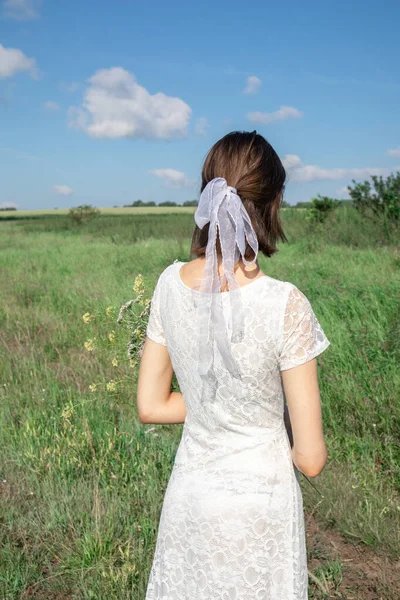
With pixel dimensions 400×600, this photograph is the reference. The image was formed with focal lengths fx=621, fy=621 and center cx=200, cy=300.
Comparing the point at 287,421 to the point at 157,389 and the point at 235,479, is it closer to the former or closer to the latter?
the point at 235,479

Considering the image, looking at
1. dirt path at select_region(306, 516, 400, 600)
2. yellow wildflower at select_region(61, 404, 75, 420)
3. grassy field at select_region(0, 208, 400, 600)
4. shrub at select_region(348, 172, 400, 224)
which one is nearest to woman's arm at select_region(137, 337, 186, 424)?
grassy field at select_region(0, 208, 400, 600)

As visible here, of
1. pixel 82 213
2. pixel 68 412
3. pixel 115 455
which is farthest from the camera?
pixel 82 213

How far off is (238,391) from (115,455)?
238cm

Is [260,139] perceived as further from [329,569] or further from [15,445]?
[15,445]

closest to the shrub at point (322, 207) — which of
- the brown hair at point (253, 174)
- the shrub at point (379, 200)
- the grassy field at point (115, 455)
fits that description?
the shrub at point (379, 200)

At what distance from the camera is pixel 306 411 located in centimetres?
143

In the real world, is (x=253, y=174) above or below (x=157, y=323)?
above

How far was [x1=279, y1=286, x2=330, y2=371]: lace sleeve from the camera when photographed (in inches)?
56.1

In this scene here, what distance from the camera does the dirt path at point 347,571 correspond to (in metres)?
2.70

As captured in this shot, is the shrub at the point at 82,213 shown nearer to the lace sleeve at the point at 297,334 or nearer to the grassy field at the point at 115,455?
the grassy field at the point at 115,455

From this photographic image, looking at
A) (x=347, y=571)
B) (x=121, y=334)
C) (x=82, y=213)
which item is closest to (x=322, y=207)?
(x=121, y=334)

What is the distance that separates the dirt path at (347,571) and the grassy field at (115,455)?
0.02 metres

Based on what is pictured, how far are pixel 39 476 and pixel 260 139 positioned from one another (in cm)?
281

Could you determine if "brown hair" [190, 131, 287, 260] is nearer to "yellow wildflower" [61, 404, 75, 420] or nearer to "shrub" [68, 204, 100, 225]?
"yellow wildflower" [61, 404, 75, 420]
